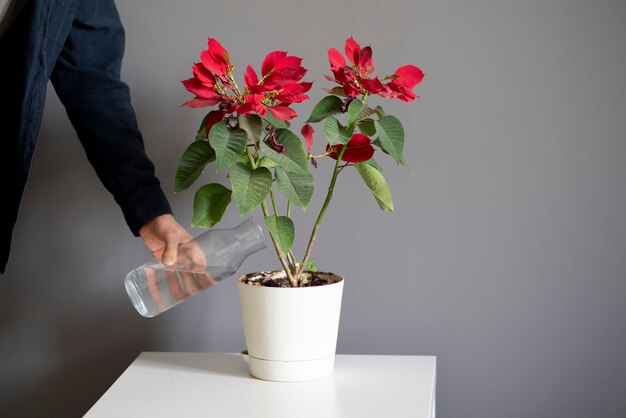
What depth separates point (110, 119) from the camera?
1410 millimetres

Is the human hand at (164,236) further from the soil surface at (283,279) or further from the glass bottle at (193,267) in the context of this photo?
the soil surface at (283,279)

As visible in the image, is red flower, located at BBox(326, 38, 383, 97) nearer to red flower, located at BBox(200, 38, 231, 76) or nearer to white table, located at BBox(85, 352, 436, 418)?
red flower, located at BBox(200, 38, 231, 76)

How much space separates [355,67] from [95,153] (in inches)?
19.2

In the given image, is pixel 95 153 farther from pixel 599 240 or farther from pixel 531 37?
pixel 599 240

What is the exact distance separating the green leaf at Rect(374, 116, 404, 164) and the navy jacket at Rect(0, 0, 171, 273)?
393 mm

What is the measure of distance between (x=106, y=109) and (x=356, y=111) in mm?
473

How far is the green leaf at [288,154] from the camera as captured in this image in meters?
1.22

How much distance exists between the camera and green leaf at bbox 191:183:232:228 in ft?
4.09

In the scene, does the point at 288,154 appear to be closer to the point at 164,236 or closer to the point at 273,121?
the point at 273,121

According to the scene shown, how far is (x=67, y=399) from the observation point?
1677 mm

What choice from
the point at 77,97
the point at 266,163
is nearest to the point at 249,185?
the point at 266,163

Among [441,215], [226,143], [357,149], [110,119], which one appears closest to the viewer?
[226,143]

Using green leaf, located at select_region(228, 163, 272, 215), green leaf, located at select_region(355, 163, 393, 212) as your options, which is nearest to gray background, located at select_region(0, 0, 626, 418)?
green leaf, located at select_region(355, 163, 393, 212)

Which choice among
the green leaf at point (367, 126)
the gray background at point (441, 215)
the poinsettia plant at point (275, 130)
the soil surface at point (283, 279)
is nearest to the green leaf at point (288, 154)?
the poinsettia plant at point (275, 130)
